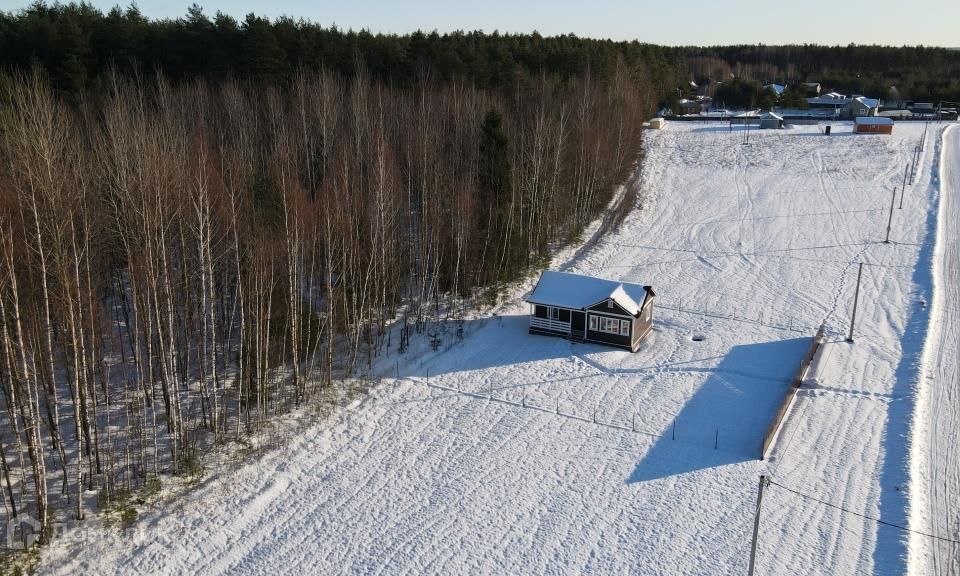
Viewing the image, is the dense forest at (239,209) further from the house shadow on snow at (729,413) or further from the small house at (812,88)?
the small house at (812,88)

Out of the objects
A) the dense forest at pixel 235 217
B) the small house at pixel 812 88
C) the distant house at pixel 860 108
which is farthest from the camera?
the small house at pixel 812 88

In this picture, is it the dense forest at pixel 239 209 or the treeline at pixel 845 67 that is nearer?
the dense forest at pixel 239 209

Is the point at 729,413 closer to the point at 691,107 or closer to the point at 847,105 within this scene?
the point at 847,105

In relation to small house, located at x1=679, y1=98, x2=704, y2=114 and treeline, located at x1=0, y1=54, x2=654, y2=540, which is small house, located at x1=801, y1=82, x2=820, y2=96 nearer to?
small house, located at x1=679, y1=98, x2=704, y2=114

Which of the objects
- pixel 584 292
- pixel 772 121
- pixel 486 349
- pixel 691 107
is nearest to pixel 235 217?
pixel 486 349

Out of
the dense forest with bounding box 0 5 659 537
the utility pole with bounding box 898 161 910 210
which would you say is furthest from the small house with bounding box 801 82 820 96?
the dense forest with bounding box 0 5 659 537

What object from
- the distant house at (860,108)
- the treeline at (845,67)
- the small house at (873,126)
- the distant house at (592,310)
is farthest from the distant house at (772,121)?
the distant house at (592,310)
